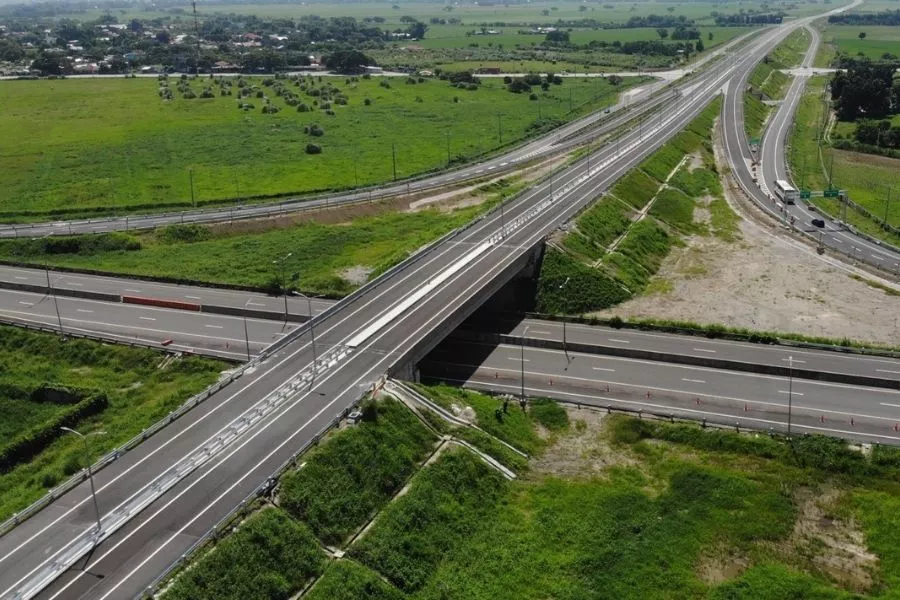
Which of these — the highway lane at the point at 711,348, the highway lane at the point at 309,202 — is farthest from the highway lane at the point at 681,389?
the highway lane at the point at 309,202

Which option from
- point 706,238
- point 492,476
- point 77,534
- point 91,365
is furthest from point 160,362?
point 706,238

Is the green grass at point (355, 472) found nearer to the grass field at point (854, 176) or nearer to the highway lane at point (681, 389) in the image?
the highway lane at point (681, 389)

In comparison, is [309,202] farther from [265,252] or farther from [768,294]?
[768,294]

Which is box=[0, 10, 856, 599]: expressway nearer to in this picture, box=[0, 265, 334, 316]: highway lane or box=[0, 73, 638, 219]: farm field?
box=[0, 265, 334, 316]: highway lane

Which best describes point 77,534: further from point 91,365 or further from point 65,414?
point 91,365

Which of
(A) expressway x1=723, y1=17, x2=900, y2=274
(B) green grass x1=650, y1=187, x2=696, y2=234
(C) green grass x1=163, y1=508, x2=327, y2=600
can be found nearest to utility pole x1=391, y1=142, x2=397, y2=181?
(B) green grass x1=650, y1=187, x2=696, y2=234

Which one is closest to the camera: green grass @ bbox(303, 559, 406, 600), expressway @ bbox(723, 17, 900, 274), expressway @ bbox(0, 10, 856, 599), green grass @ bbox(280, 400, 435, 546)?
expressway @ bbox(0, 10, 856, 599)
